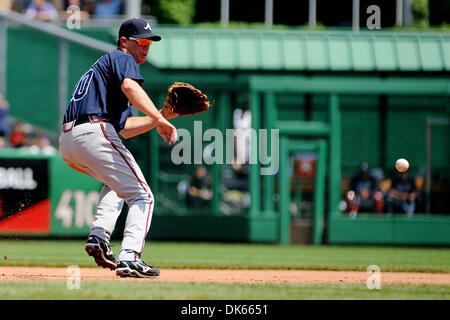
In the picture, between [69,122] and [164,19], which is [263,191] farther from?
[69,122]

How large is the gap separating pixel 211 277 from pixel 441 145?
26.8 ft

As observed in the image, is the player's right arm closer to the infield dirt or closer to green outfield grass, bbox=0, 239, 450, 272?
the infield dirt

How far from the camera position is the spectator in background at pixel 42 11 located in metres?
16.3

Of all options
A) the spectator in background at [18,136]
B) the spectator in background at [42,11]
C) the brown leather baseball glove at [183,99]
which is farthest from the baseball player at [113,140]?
the spectator in background at [42,11]

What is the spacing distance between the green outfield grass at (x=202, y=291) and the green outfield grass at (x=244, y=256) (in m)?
2.55

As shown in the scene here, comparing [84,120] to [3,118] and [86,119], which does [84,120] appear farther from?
[3,118]

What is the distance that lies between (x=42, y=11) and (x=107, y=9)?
1.42 meters

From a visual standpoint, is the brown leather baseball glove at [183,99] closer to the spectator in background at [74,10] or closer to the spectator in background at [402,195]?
the spectator in background at [402,195]

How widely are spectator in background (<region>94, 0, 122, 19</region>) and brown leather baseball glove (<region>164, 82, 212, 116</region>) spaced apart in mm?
10662

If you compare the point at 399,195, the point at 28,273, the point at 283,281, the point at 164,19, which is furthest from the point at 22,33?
the point at 283,281

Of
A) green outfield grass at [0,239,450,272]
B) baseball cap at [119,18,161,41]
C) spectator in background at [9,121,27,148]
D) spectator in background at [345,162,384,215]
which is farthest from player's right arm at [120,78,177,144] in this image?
spectator in background at [9,121,27,148]

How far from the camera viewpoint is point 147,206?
250 inches

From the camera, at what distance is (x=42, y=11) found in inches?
648
